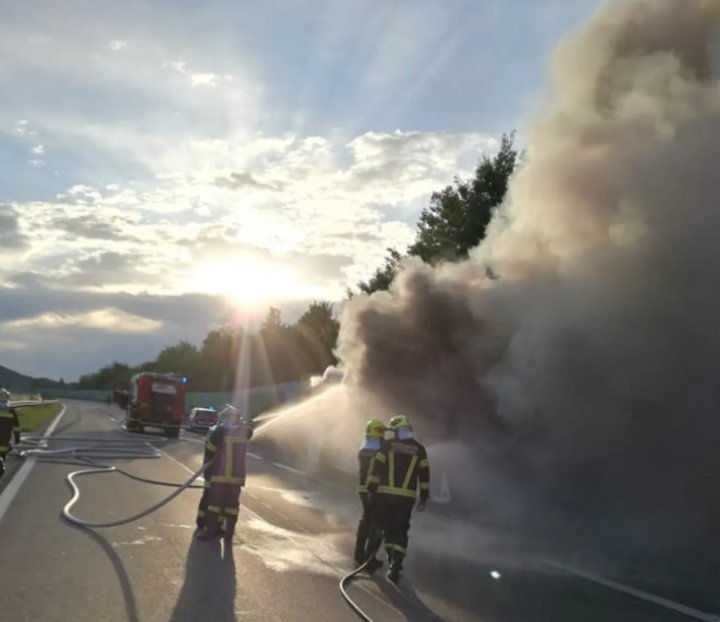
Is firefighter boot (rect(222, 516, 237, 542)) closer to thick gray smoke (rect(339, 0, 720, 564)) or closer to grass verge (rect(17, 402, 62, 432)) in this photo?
thick gray smoke (rect(339, 0, 720, 564))

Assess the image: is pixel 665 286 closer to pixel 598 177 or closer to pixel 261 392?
pixel 598 177

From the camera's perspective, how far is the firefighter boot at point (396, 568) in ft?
25.7

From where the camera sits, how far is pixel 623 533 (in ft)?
35.3

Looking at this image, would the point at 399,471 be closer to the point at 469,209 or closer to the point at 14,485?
the point at 14,485

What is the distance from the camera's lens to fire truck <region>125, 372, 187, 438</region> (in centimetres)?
3525

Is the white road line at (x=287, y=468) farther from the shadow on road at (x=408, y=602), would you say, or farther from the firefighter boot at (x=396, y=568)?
the shadow on road at (x=408, y=602)

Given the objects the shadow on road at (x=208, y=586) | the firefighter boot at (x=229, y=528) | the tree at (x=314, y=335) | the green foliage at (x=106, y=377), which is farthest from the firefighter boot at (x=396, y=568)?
the green foliage at (x=106, y=377)

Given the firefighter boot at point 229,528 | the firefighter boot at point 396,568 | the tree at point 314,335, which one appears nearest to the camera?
the firefighter boot at point 396,568

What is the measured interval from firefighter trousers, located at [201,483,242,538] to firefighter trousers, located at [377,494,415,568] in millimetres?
2057

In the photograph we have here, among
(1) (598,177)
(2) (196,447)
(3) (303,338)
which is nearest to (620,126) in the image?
(1) (598,177)

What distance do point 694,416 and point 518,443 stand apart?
338 cm

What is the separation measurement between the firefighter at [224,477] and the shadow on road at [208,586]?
0.25 m

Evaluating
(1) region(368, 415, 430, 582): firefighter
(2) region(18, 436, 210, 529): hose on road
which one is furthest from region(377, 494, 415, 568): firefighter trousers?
(2) region(18, 436, 210, 529): hose on road

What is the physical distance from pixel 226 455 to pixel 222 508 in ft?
1.93
